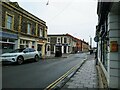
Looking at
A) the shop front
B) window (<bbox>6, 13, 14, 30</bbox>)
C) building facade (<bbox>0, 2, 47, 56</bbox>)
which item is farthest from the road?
window (<bbox>6, 13, 14, 30</bbox>)

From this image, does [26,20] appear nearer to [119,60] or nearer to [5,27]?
[5,27]

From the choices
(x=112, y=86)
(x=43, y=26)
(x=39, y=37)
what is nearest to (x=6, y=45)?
(x=39, y=37)

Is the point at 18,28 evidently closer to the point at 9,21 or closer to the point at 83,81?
the point at 9,21

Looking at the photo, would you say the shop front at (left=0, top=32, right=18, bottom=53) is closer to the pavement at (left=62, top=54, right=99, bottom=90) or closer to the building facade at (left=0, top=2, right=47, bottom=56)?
the building facade at (left=0, top=2, right=47, bottom=56)

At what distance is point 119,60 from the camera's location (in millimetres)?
6414

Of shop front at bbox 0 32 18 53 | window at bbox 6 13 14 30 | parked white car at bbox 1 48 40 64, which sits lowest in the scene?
parked white car at bbox 1 48 40 64

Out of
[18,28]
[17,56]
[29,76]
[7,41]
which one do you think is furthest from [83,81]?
[18,28]

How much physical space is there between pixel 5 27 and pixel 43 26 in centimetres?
1421

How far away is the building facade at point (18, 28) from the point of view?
20.1 meters

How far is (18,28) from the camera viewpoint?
23.4 meters

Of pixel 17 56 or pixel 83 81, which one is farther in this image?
A: pixel 17 56

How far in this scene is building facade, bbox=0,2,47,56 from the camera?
66.0 feet

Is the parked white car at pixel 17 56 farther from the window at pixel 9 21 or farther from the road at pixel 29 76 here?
the window at pixel 9 21

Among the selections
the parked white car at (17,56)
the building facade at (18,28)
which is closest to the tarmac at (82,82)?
the parked white car at (17,56)
